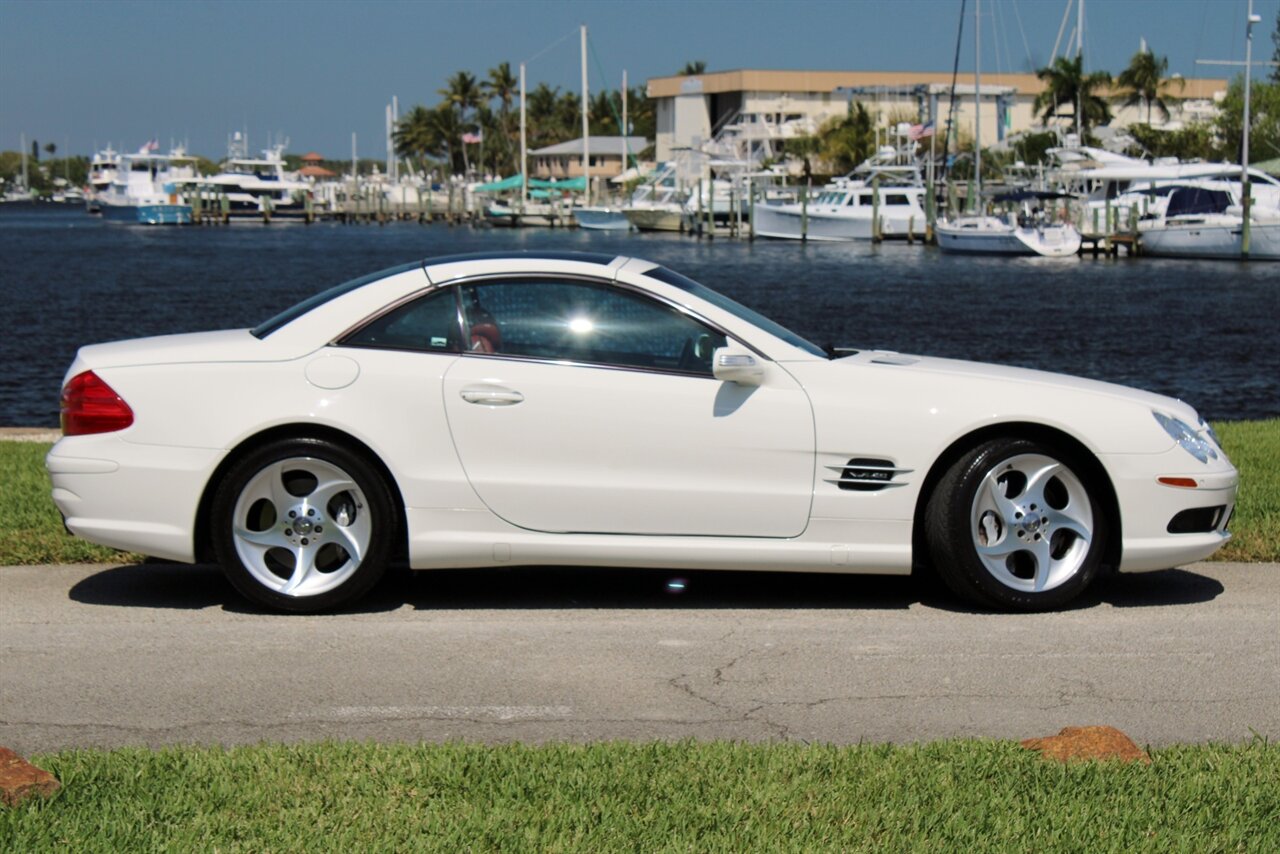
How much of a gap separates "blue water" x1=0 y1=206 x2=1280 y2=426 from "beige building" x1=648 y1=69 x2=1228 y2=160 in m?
37.2

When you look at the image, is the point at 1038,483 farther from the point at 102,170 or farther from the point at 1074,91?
the point at 102,170

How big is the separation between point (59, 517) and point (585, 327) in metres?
3.50

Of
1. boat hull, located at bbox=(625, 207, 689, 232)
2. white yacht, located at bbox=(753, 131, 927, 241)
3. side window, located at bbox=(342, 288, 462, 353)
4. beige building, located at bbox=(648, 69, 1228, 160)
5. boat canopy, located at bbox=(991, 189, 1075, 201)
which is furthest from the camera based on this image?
beige building, located at bbox=(648, 69, 1228, 160)

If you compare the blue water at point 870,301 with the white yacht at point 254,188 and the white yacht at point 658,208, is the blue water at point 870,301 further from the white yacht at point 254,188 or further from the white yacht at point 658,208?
the white yacht at point 254,188

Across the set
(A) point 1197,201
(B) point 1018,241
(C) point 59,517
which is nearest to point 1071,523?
(C) point 59,517

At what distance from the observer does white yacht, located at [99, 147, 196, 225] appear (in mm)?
111375

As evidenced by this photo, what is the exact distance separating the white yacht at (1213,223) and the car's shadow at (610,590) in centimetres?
5117

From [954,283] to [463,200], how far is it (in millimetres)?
74320

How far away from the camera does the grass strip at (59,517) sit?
790 cm

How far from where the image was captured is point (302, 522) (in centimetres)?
660

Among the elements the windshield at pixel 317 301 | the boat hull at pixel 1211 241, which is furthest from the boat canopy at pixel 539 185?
the windshield at pixel 317 301

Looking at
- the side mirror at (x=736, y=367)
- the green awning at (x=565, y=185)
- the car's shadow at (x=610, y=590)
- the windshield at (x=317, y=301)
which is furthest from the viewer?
the green awning at (x=565, y=185)

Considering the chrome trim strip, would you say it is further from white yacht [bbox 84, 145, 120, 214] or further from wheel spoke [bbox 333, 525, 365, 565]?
white yacht [bbox 84, 145, 120, 214]

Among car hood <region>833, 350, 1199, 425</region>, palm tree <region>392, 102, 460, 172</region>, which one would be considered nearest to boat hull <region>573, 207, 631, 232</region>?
palm tree <region>392, 102, 460, 172</region>
